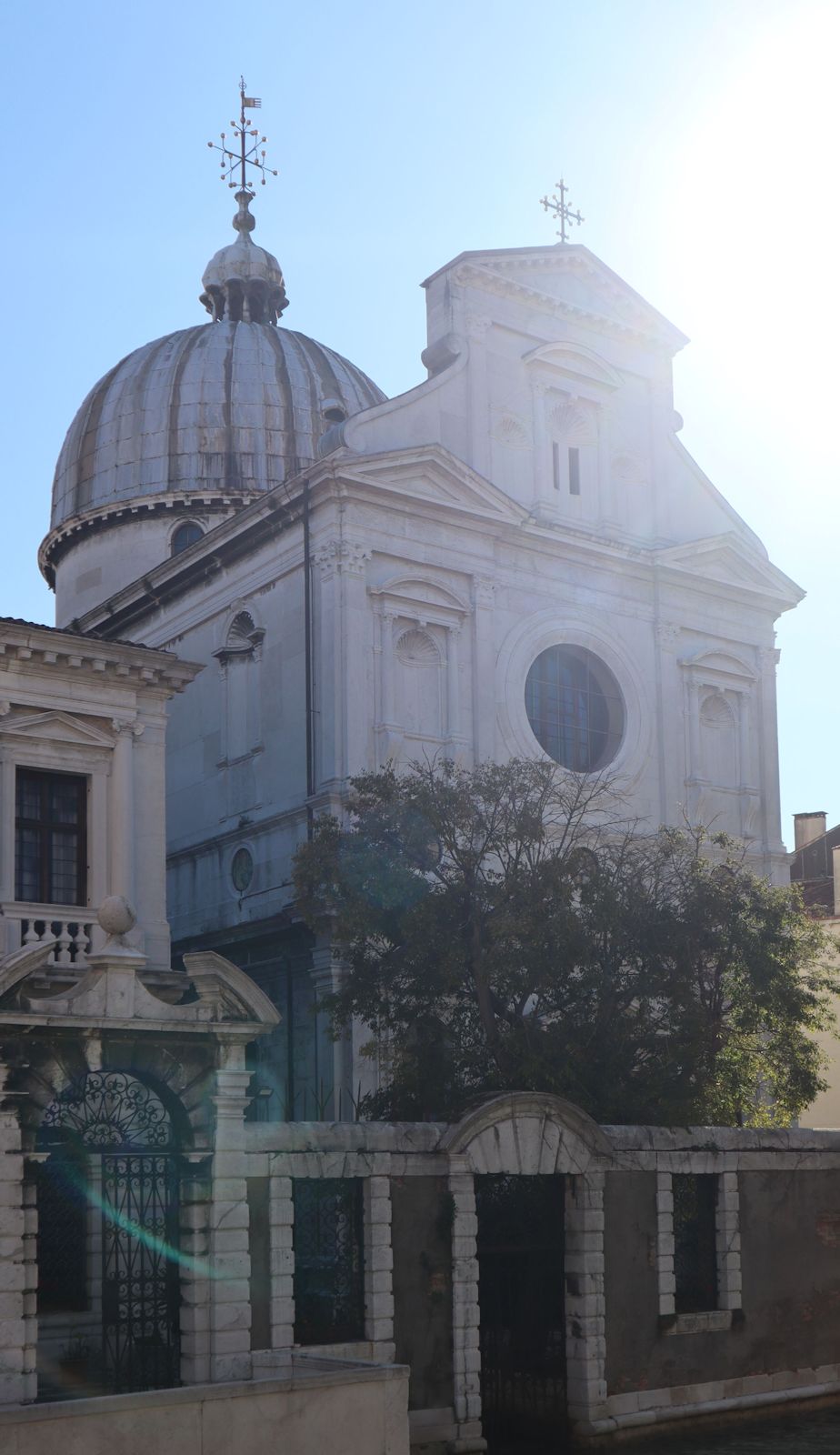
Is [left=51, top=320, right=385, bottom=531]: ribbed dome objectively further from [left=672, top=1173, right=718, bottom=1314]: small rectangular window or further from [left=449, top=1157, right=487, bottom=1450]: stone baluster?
[left=449, top=1157, right=487, bottom=1450]: stone baluster

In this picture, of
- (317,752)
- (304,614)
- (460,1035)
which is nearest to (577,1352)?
(460,1035)

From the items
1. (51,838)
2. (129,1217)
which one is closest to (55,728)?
(51,838)

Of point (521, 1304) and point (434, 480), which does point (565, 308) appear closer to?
point (434, 480)

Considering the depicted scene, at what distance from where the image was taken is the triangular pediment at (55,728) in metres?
27.1

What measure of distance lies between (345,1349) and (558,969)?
23.4ft

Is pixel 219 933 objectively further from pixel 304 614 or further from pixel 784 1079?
pixel 784 1079

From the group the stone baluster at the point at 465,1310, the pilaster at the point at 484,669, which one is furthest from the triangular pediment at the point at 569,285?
the stone baluster at the point at 465,1310

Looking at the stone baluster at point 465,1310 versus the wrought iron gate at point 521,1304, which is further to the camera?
the wrought iron gate at point 521,1304

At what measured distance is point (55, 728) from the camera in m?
27.5

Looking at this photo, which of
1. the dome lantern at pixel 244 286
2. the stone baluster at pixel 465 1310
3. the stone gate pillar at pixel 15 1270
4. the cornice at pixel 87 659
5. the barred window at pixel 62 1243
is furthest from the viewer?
the dome lantern at pixel 244 286

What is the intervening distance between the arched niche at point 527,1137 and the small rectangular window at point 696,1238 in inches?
82.0

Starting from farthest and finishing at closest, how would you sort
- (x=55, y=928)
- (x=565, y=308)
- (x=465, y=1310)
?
(x=565, y=308) < (x=55, y=928) < (x=465, y=1310)

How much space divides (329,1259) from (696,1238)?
594cm

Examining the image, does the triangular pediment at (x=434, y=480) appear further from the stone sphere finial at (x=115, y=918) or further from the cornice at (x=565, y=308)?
the stone sphere finial at (x=115, y=918)
